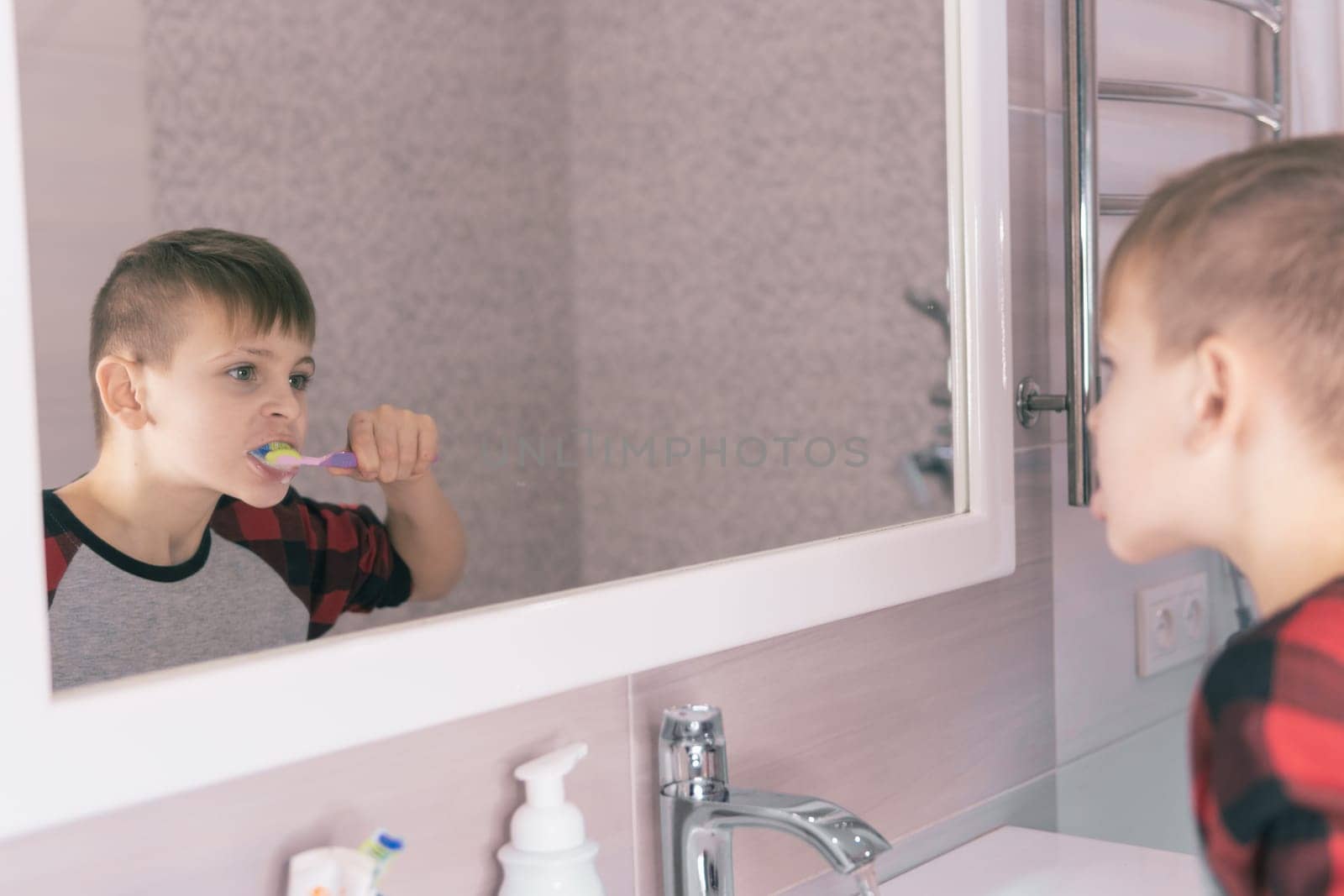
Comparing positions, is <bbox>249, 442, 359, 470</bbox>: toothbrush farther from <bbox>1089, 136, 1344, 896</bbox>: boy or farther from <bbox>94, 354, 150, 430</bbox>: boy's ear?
<bbox>1089, 136, 1344, 896</bbox>: boy

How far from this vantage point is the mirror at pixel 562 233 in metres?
0.74

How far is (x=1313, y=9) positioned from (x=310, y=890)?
1.62 m

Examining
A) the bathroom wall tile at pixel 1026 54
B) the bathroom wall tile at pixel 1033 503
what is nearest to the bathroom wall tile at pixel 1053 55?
the bathroom wall tile at pixel 1026 54

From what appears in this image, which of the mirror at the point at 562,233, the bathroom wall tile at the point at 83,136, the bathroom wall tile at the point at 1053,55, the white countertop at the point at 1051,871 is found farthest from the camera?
the bathroom wall tile at the point at 1053,55

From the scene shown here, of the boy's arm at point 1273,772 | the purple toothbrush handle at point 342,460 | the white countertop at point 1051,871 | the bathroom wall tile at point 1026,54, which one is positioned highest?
the bathroom wall tile at point 1026,54

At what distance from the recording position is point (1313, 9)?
5.56ft

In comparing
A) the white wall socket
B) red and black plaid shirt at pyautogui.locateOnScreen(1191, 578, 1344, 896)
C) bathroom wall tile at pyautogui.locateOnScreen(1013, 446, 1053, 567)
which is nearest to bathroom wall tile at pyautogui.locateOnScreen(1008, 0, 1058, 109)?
bathroom wall tile at pyautogui.locateOnScreen(1013, 446, 1053, 567)

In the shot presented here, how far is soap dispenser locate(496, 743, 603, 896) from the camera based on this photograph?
2.48 ft

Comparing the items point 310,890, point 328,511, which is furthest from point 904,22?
point 310,890

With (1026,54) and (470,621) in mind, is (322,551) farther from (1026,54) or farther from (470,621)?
(1026,54)

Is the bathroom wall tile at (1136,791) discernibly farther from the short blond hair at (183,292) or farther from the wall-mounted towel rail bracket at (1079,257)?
the short blond hair at (183,292)

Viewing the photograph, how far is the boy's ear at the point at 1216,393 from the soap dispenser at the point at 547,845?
391 millimetres

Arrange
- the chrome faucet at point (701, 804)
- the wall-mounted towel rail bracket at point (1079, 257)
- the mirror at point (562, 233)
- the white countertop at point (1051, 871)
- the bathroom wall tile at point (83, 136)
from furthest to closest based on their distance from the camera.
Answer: the wall-mounted towel rail bracket at point (1079, 257), the white countertop at point (1051, 871), the chrome faucet at point (701, 804), the mirror at point (562, 233), the bathroom wall tile at point (83, 136)

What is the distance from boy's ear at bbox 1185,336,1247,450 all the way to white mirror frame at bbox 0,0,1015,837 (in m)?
0.34
